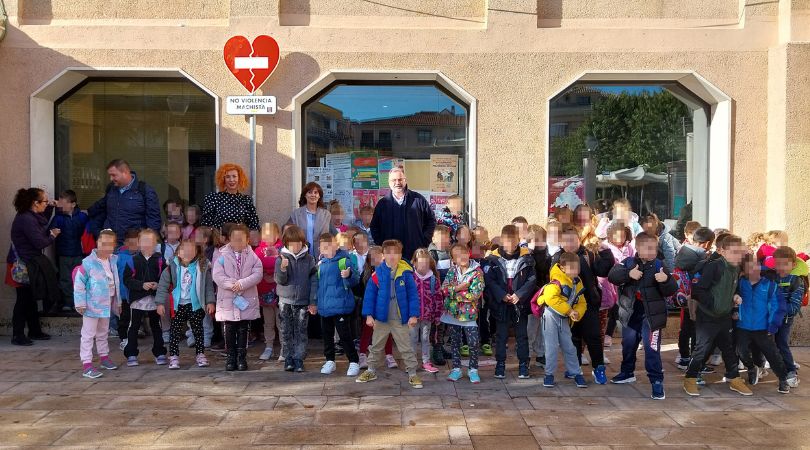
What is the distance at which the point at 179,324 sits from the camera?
702cm

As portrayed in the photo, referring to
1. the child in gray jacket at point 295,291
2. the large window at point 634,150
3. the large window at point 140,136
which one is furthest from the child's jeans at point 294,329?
the large window at point 634,150

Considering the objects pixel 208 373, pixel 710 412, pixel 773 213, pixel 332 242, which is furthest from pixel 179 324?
pixel 773 213

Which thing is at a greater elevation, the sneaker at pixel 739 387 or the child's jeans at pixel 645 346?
the child's jeans at pixel 645 346

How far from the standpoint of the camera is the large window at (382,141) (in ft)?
29.6

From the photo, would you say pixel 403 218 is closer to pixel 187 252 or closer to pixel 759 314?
pixel 187 252

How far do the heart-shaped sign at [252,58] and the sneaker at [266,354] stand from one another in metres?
3.21

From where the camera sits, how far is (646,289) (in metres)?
6.02

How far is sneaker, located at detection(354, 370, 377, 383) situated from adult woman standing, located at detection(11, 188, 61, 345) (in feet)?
13.3

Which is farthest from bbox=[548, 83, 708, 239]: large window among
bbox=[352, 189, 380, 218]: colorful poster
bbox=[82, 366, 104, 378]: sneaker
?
bbox=[82, 366, 104, 378]: sneaker

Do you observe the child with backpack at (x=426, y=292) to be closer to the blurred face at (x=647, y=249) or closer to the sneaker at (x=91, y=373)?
the blurred face at (x=647, y=249)

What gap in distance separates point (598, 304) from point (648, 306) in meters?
0.55

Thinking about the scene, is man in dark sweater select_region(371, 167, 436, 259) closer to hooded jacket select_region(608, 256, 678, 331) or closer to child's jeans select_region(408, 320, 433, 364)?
child's jeans select_region(408, 320, 433, 364)

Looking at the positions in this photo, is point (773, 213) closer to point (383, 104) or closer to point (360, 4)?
point (383, 104)

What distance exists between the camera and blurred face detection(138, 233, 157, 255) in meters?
7.02
